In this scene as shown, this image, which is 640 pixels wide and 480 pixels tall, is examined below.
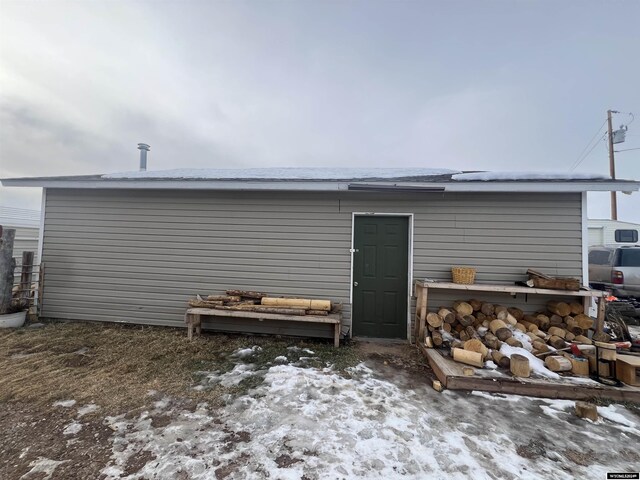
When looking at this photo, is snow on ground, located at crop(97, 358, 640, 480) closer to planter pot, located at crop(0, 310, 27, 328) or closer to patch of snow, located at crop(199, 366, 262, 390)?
patch of snow, located at crop(199, 366, 262, 390)

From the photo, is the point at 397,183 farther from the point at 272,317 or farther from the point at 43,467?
the point at 43,467

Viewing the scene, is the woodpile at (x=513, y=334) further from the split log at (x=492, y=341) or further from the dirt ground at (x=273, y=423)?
the dirt ground at (x=273, y=423)

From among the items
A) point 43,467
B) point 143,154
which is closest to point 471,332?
point 43,467

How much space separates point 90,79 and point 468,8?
952 cm

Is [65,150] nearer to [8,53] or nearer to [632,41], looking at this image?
[8,53]

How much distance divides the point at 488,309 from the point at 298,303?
2.80 m

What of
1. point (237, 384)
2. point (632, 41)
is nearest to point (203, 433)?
point (237, 384)

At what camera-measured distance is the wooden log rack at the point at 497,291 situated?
3457 millimetres

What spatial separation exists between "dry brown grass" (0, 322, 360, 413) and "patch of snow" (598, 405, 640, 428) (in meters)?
2.55

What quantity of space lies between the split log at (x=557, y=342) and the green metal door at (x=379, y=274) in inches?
75.5

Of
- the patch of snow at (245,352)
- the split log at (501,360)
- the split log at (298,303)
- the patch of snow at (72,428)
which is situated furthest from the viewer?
the split log at (298,303)

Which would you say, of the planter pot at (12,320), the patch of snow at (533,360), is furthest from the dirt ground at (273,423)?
the planter pot at (12,320)

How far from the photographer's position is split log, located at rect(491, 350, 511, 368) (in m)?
3.02

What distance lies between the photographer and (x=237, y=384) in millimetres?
2779
